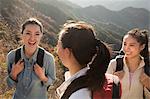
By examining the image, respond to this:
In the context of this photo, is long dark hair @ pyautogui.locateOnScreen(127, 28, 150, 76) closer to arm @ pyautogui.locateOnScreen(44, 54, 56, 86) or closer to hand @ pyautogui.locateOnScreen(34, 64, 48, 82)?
arm @ pyautogui.locateOnScreen(44, 54, 56, 86)

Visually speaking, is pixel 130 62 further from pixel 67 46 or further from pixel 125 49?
pixel 67 46

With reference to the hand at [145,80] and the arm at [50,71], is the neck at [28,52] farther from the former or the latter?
the hand at [145,80]

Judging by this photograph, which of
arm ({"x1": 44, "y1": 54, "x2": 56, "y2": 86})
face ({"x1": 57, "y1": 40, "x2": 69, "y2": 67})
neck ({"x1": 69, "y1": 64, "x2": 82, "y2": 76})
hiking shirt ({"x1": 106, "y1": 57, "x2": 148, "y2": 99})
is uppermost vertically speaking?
face ({"x1": 57, "y1": 40, "x2": 69, "y2": 67})

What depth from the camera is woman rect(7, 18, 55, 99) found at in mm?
3467

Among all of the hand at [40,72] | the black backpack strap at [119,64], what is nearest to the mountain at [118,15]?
the black backpack strap at [119,64]

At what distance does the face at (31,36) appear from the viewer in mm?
3494

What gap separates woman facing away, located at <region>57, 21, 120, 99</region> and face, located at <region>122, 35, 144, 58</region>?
1.53m

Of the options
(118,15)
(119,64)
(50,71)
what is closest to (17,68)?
(50,71)

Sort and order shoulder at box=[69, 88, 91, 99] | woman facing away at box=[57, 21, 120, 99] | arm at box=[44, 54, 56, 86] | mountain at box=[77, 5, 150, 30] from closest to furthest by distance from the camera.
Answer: shoulder at box=[69, 88, 91, 99]
woman facing away at box=[57, 21, 120, 99]
arm at box=[44, 54, 56, 86]
mountain at box=[77, 5, 150, 30]

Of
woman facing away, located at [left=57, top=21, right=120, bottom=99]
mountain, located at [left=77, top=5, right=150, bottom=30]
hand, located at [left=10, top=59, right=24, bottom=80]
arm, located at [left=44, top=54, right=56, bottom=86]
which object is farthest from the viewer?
mountain, located at [left=77, top=5, right=150, bottom=30]

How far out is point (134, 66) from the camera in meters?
3.73

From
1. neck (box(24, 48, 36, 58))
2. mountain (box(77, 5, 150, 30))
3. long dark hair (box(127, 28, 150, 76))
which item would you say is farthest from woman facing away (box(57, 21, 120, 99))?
mountain (box(77, 5, 150, 30))

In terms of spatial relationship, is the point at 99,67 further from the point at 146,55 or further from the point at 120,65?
the point at 146,55

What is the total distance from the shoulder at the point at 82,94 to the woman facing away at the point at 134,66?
1597mm
